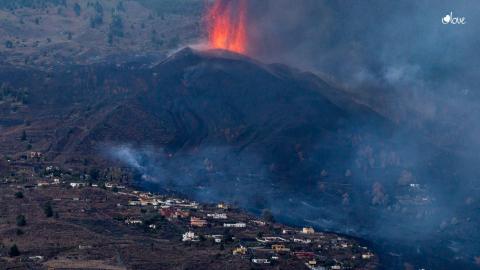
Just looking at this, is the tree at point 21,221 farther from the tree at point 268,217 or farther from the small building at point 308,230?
the small building at point 308,230

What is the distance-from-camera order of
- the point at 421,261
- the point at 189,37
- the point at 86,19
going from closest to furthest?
the point at 421,261, the point at 189,37, the point at 86,19

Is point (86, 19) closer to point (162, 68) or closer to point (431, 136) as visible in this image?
point (162, 68)

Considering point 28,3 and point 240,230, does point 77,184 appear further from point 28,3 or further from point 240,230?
point 28,3

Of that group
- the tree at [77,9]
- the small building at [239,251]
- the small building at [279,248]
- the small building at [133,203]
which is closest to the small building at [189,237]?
the small building at [239,251]

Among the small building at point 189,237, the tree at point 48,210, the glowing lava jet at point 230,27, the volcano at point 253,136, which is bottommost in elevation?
the small building at point 189,237

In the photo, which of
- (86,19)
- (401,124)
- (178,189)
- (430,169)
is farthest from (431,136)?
(86,19)
